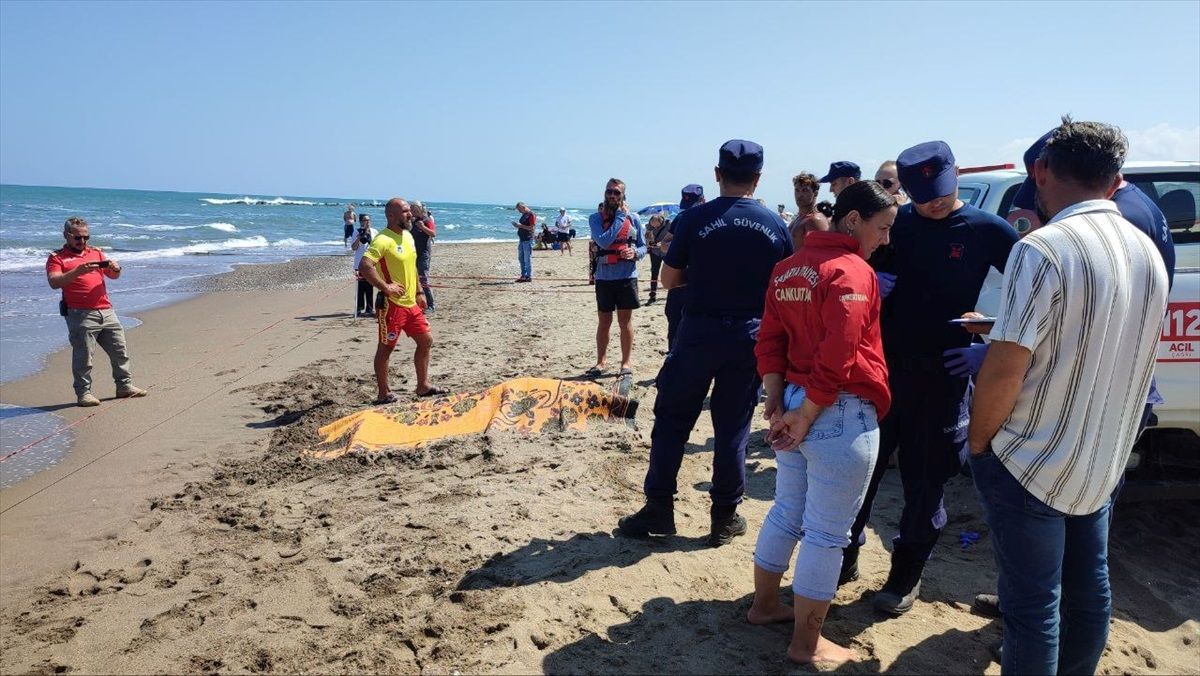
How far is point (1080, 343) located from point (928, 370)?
102cm

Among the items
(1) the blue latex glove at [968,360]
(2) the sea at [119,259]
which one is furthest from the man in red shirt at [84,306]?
(1) the blue latex glove at [968,360]

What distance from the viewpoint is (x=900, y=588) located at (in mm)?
3367

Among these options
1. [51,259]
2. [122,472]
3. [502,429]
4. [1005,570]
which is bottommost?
[122,472]

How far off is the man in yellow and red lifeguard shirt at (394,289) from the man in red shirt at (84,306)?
2955mm

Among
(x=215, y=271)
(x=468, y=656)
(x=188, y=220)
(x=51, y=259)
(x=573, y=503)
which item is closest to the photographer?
(x=468, y=656)

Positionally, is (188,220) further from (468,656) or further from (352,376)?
(468,656)

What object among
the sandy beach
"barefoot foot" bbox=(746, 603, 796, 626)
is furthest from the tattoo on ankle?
"barefoot foot" bbox=(746, 603, 796, 626)

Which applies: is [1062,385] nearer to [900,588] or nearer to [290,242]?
[900,588]

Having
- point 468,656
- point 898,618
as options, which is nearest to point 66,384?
point 468,656

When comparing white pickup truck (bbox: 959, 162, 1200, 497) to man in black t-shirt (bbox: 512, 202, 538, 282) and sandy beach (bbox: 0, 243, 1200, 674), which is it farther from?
man in black t-shirt (bbox: 512, 202, 538, 282)

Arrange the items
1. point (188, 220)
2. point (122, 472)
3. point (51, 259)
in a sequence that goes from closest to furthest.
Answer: point (122, 472), point (51, 259), point (188, 220)

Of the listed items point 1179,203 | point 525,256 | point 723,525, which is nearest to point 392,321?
point 723,525

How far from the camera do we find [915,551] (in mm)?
3338

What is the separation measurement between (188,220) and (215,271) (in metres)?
30.9
